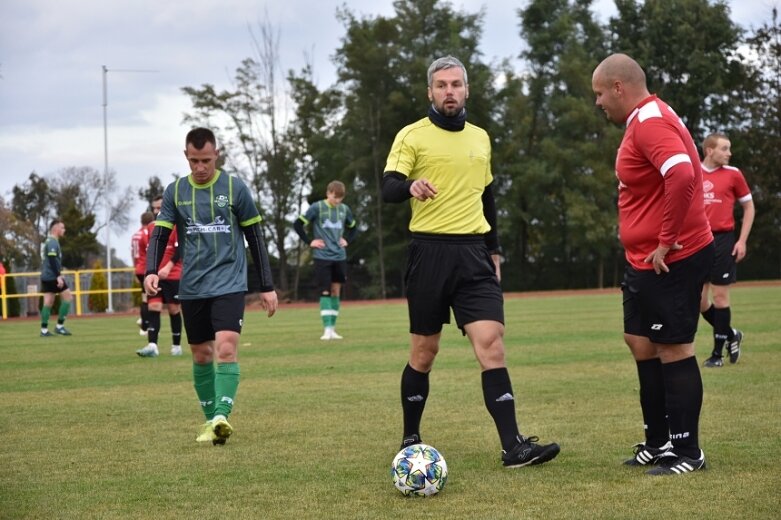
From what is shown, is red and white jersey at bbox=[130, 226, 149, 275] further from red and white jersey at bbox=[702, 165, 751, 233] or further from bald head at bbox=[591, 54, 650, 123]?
bald head at bbox=[591, 54, 650, 123]

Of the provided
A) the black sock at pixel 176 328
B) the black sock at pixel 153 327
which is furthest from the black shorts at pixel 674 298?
the black sock at pixel 153 327

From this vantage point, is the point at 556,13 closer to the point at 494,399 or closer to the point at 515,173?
the point at 515,173

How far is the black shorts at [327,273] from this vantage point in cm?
1820

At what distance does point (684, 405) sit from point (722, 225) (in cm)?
629

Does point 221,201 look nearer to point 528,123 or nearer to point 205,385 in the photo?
point 205,385

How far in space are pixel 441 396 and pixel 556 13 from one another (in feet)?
160

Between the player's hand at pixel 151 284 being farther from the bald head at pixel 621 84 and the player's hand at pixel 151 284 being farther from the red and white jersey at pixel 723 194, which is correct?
the red and white jersey at pixel 723 194

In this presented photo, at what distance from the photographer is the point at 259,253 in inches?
314

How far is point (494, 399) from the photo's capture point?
6.33m

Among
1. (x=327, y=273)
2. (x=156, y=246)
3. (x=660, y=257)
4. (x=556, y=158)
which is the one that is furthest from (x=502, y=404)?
(x=556, y=158)

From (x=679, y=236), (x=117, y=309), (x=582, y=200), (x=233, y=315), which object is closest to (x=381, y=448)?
(x=233, y=315)

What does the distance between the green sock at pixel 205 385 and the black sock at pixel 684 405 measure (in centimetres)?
363

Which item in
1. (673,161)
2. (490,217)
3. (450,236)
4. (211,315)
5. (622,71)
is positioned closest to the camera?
(673,161)

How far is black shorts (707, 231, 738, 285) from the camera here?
11.9 metres
